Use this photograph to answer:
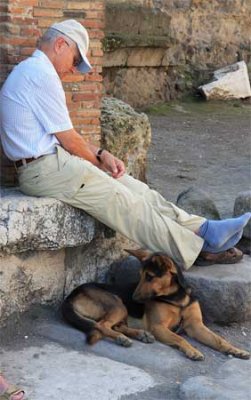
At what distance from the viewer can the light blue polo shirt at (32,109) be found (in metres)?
5.29

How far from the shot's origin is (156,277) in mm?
5480

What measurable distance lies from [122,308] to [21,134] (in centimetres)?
128

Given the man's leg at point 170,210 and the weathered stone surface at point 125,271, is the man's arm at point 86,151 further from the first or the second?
the weathered stone surface at point 125,271

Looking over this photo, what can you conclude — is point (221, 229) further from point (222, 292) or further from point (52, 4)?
point (52, 4)

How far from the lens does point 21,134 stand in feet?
17.6

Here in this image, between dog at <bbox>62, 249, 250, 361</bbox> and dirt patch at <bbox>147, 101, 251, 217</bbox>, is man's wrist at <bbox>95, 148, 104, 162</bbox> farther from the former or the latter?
dirt patch at <bbox>147, 101, 251, 217</bbox>

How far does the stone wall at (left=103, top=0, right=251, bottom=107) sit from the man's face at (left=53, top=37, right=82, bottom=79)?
6.59 m

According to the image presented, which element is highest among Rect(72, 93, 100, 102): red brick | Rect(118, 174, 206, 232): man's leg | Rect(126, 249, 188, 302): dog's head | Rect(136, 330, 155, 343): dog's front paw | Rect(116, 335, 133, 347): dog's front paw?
Rect(72, 93, 100, 102): red brick

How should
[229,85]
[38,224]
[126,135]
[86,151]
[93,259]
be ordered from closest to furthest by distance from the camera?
1. [38,224]
2. [86,151]
3. [93,259]
4. [126,135]
5. [229,85]

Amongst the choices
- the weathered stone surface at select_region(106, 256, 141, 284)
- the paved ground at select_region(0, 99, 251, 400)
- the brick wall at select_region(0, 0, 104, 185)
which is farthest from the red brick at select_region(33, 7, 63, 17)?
the paved ground at select_region(0, 99, 251, 400)

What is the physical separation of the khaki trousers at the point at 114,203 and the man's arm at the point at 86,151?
6 cm

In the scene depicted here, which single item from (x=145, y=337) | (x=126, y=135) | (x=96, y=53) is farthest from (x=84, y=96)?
(x=145, y=337)

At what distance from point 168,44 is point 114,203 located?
26.1 ft

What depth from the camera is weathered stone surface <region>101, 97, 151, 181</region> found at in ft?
21.2
